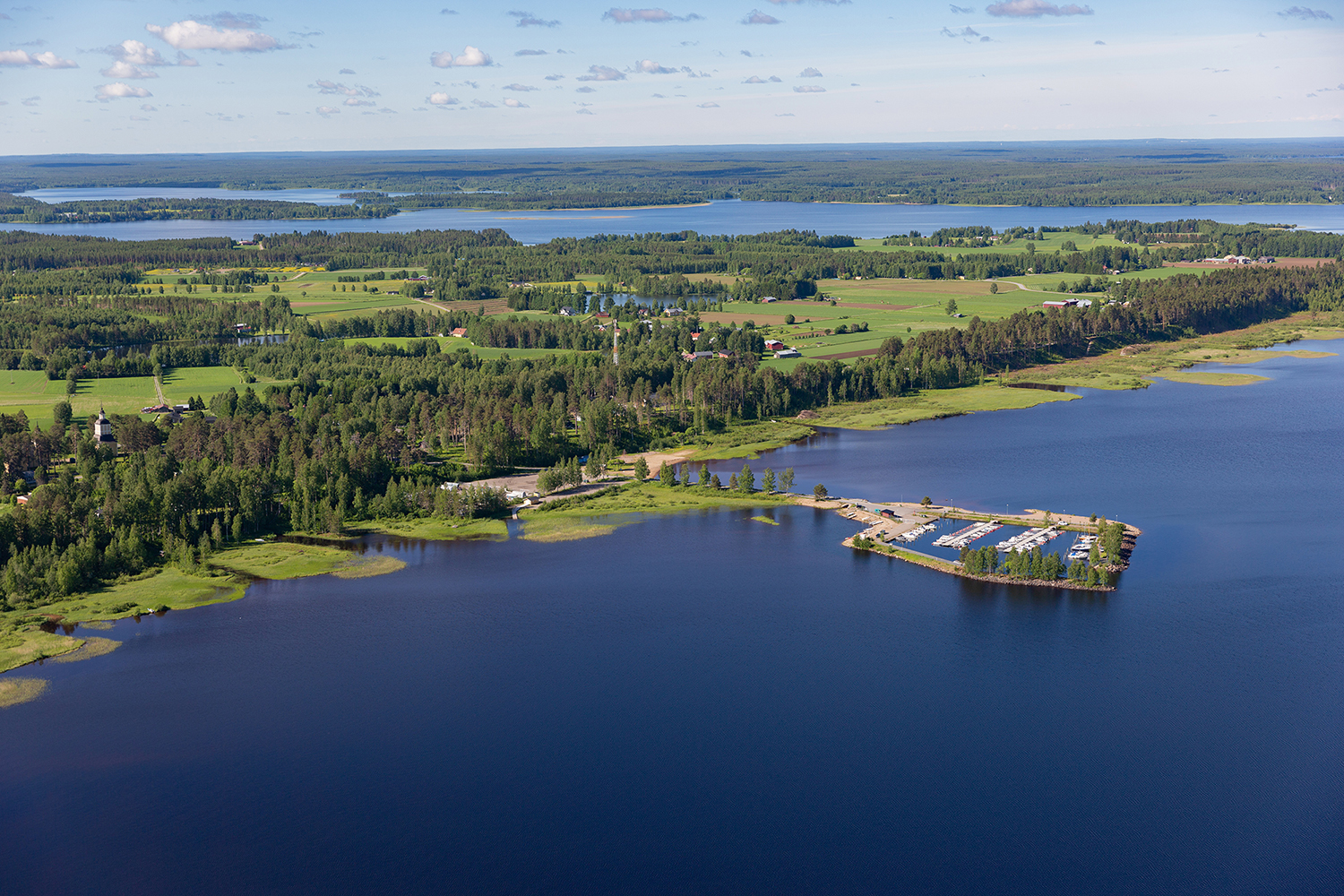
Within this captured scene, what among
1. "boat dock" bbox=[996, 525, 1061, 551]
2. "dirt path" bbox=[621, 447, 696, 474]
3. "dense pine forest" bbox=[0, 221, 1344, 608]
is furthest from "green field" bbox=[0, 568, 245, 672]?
"boat dock" bbox=[996, 525, 1061, 551]

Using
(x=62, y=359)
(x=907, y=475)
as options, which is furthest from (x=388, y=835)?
(x=62, y=359)

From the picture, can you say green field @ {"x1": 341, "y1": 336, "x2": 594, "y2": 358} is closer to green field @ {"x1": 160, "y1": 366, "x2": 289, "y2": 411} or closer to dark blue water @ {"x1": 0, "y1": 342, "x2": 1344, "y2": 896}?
green field @ {"x1": 160, "y1": 366, "x2": 289, "y2": 411}

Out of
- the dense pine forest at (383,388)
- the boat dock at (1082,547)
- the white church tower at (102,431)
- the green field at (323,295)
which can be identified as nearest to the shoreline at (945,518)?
the boat dock at (1082,547)

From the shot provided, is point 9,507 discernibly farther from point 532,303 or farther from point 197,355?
point 532,303

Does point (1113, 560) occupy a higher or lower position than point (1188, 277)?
lower

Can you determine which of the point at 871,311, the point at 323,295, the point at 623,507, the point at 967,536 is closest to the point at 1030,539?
the point at 967,536
